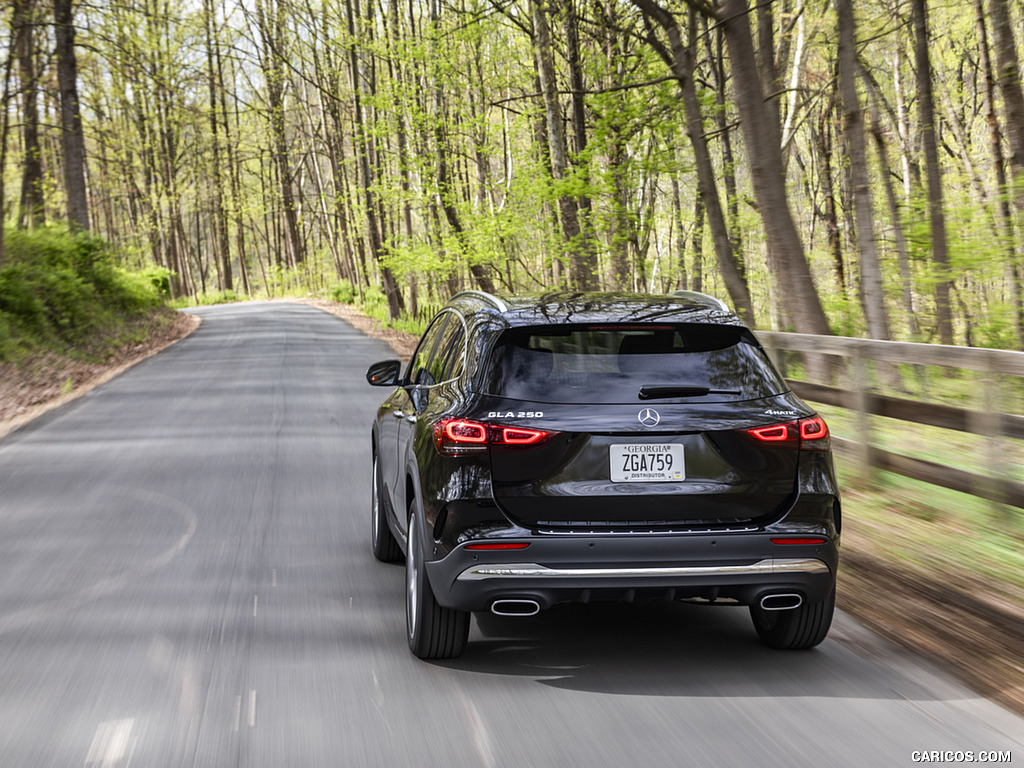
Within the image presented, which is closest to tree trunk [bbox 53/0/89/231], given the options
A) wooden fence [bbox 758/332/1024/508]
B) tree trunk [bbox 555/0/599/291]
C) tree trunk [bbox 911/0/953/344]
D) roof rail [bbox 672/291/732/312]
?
tree trunk [bbox 555/0/599/291]

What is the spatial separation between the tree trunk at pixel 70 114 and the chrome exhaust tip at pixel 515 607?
24.1 m

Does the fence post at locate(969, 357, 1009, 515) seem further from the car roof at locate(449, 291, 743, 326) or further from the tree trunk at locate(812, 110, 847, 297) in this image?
the tree trunk at locate(812, 110, 847, 297)

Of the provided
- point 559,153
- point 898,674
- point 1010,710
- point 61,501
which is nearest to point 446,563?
point 898,674

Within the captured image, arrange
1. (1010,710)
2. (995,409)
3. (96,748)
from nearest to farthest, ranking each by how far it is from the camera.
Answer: (96,748) → (1010,710) → (995,409)

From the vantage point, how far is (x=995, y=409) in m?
5.88

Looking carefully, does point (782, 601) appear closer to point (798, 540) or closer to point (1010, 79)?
point (798, 540)

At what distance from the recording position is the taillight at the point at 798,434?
429cm

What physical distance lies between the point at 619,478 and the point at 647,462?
131 millimetres

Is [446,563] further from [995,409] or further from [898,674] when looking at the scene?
[995,409]

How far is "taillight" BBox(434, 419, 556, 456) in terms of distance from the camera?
4.19 m

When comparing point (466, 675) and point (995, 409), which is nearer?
point (466, 675)

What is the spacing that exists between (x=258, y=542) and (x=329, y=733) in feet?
11.0

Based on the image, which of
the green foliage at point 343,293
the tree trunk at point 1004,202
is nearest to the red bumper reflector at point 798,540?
the tree trunk at point 1004,202

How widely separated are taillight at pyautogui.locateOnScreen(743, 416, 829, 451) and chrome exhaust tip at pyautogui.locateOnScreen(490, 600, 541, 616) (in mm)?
1129
